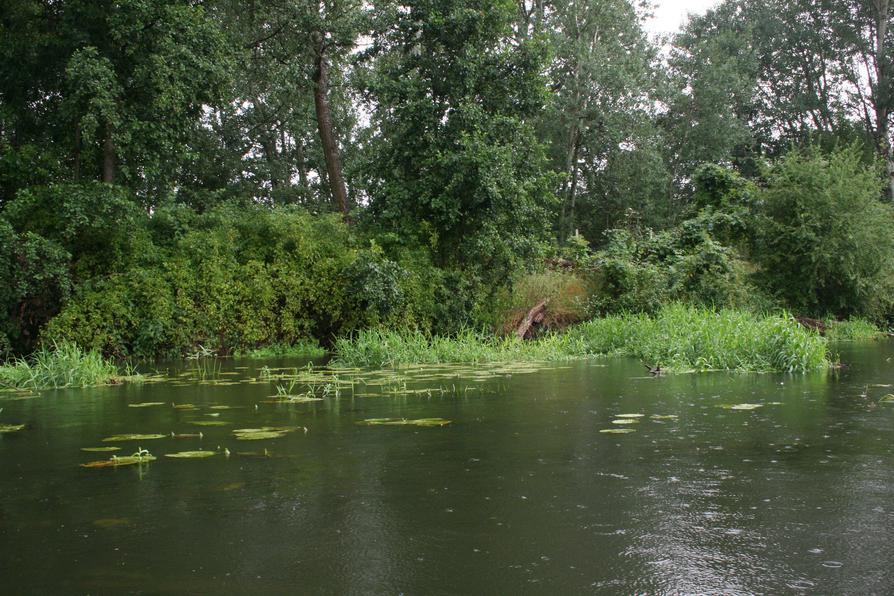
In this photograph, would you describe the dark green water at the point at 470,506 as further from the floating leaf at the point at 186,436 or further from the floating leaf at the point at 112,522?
the floating leaf at the point at 186,436

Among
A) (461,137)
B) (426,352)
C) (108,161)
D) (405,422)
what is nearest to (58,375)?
(426,352)

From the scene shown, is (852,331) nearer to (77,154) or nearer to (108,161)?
(108,161)

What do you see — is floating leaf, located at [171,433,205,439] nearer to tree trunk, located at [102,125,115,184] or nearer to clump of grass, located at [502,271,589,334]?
tree trunk, located at [102,125,115,184]

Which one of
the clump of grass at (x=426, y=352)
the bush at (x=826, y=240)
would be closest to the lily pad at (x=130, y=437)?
the clump of grass at (x=426, y=352)

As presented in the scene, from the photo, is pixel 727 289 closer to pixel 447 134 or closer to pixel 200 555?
pixel 447 134

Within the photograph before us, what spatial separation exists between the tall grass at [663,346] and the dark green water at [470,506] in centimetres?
368

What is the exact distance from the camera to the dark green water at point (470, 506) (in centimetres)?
251

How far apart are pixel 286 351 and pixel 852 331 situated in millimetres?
14072

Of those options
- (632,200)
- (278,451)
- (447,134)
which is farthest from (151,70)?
(632,200)

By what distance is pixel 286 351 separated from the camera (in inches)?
602

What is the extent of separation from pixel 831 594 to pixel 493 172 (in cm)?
1364

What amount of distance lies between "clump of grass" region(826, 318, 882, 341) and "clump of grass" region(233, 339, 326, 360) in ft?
39.9

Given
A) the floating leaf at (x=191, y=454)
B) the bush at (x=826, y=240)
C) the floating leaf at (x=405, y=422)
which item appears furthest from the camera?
the bush at (x=826, y=240)

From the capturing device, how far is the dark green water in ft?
8.25
